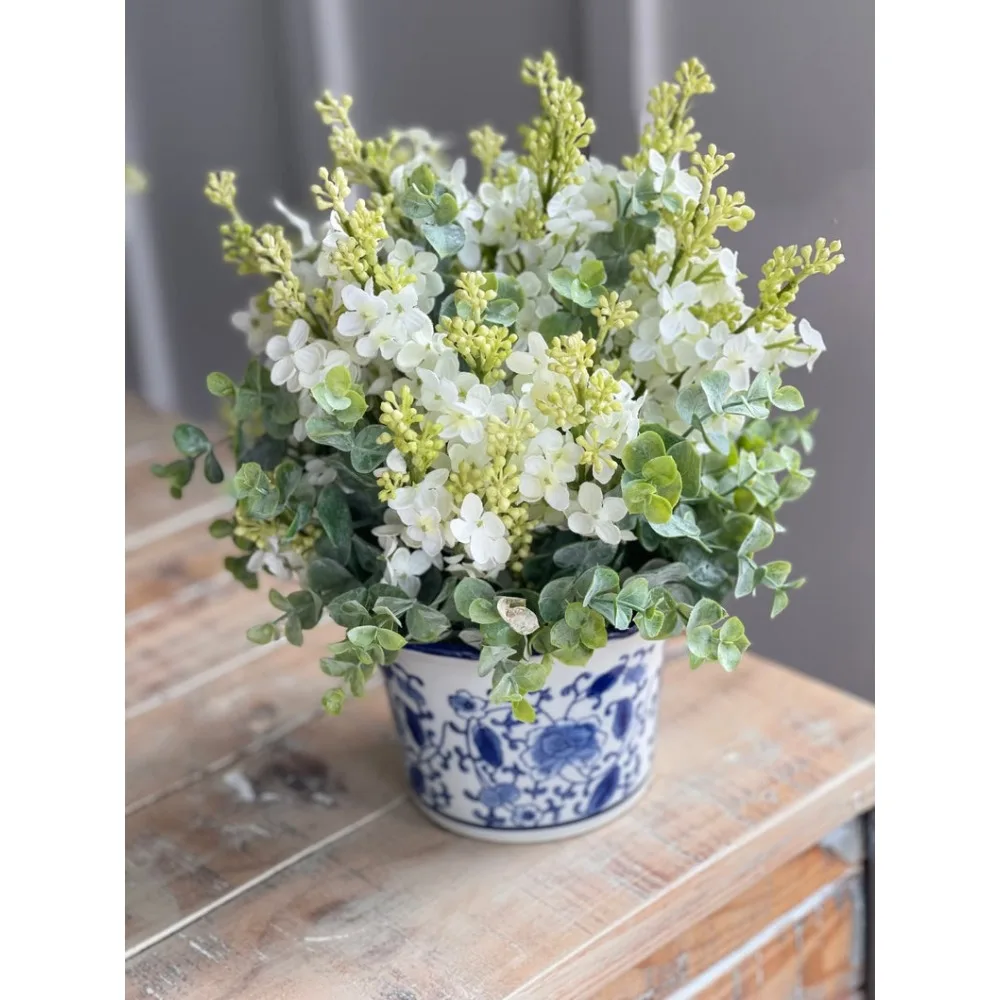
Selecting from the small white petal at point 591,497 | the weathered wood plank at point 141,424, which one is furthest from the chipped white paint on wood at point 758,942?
the weathered wood plank at point 141,424

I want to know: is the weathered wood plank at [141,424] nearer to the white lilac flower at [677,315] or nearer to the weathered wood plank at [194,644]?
the weathered wood plank at [194,644]

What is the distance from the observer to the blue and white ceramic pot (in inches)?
27.4

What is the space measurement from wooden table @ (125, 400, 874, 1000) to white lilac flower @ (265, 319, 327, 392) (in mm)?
295

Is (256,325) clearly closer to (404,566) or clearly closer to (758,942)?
(404,566)

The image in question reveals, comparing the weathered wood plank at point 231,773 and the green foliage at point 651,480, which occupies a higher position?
the green foliage at point 651,480

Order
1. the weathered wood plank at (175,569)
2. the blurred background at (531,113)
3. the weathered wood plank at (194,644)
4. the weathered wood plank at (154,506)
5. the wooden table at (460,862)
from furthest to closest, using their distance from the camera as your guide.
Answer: the weathered wood plank at (154,506), the weathered wood plank at (175,569), the weathered wood plank at (194,644), the blurred background at (531,113), the wooden table at (460,862)

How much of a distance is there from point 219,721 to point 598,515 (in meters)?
0.42

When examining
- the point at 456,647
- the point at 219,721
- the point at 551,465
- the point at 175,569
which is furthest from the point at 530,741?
the point at 175,569

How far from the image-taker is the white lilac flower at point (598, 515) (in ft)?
1.96

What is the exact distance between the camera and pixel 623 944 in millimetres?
694

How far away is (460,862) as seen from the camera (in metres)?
0.75
